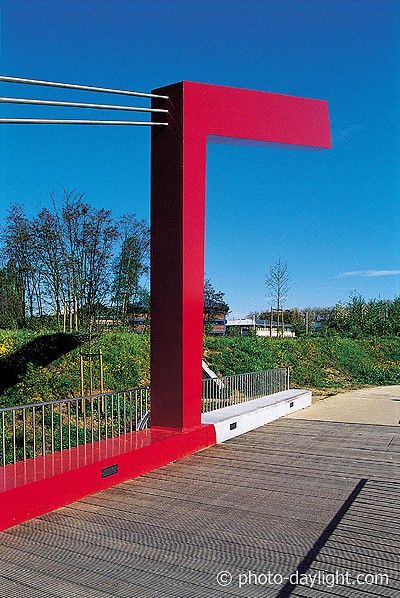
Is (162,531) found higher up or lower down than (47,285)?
lower down

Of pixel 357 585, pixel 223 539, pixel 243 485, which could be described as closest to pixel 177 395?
pixel 243 485

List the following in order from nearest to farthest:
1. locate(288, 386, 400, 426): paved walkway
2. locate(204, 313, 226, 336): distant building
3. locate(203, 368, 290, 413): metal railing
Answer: locate(203, 368, 290, 413): metal railing
locate(288, 386, 400, 426): paved walkway
locate(204, 313, 226, 336): distant building

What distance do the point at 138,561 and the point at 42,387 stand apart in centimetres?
741

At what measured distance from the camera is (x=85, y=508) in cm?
461

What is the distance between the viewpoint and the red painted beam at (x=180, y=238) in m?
6.39

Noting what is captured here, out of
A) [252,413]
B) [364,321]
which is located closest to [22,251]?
[252,413]

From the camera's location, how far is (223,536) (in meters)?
4.02

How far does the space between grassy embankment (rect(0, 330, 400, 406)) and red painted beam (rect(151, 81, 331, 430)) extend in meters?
3.85

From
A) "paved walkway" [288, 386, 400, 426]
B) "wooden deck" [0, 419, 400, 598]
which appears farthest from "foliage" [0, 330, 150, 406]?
"wooden deck" [0, 419, 400, 598]

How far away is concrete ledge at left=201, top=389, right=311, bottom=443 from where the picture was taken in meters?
7.16

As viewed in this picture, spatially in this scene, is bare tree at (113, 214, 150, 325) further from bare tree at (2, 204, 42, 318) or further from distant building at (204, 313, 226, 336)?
distant building at (204, 313, 226, 336)

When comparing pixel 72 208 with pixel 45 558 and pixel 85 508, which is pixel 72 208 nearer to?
pixel 85 508

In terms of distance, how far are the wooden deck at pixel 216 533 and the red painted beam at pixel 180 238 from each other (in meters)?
0.78

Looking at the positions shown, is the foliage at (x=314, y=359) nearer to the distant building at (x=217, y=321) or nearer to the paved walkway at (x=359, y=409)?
the paved walkway at (x=359, y=409)
